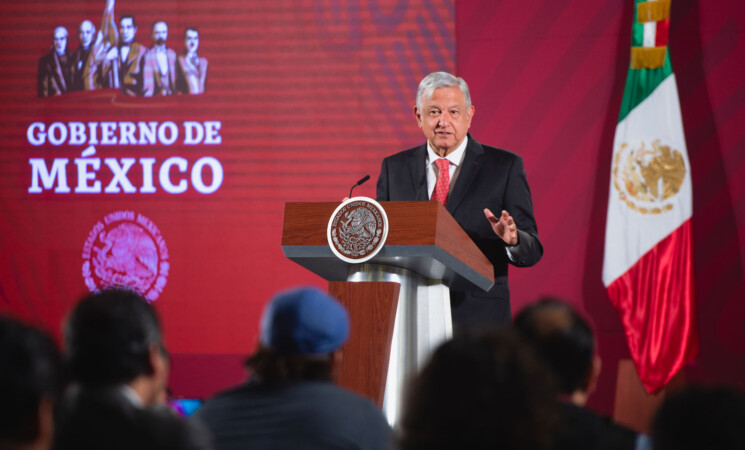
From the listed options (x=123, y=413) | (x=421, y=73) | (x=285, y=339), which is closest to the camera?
(x=123, y=413)

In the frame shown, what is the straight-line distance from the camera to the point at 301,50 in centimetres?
489

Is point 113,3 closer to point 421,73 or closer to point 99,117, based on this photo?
point 99,117

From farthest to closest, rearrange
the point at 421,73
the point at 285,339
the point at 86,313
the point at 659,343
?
1. the point at 421,73
2. the point at 659,343
3. the point at 285,339
4. the point at 86,313

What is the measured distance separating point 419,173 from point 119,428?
78.5 inches

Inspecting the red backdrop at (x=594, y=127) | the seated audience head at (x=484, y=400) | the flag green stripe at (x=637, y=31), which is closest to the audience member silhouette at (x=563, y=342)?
the seated audience head at (x=484, y=400)

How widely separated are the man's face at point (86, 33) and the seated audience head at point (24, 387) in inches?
170

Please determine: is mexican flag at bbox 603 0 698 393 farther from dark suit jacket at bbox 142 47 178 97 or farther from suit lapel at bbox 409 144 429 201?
dark suit jacket at bbox 142 47 178 97

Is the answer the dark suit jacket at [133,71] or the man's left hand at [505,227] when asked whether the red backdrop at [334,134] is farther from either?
the man's left hand at [505,227]

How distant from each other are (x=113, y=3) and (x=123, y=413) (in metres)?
4.34

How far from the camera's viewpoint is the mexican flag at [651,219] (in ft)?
14.7

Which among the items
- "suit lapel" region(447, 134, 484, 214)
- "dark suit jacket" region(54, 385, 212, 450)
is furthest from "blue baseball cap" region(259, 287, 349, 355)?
"suit lapel" region(447, 134, 484, 214)

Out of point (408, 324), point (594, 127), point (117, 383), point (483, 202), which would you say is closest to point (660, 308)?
point (594, 127)

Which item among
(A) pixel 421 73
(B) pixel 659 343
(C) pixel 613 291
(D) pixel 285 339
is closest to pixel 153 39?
(A) pixel 421 73

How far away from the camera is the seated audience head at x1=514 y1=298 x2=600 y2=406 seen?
1478 millimetres
